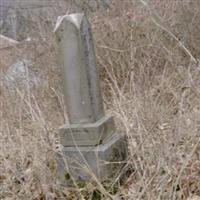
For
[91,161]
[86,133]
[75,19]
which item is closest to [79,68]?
[75,19]

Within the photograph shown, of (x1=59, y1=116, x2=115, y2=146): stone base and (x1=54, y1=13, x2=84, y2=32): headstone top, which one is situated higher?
(x1=54, y1=13, x2=84, y2=32): headstone top

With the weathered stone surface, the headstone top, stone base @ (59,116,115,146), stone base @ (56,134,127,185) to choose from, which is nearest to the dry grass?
stone base @ (56,134,127,185)

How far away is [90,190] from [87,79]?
866 millimetres

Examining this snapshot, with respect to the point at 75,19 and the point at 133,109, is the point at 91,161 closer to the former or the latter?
the point at 133,109

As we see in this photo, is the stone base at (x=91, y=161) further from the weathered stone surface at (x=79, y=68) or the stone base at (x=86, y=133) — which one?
the weathered stone surface at (x=79, y=68)

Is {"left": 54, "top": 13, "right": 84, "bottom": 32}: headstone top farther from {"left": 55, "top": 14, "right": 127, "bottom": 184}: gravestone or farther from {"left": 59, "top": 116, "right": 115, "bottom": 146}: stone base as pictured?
{"left": 59, "top": 116, "right": 115, "bottom": 146}: stone base

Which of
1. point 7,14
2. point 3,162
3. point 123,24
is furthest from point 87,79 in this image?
point 7,14

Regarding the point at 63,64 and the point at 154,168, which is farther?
the point at 63,64

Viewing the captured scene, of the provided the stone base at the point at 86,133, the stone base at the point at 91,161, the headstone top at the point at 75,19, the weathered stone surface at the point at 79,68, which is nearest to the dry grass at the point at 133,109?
the stone base at the point at 91,161

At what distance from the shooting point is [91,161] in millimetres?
3557

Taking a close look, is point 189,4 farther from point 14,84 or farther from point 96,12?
point 14,84

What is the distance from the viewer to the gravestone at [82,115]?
3527 millimetres

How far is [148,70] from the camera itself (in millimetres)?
5637

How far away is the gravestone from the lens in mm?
3527
